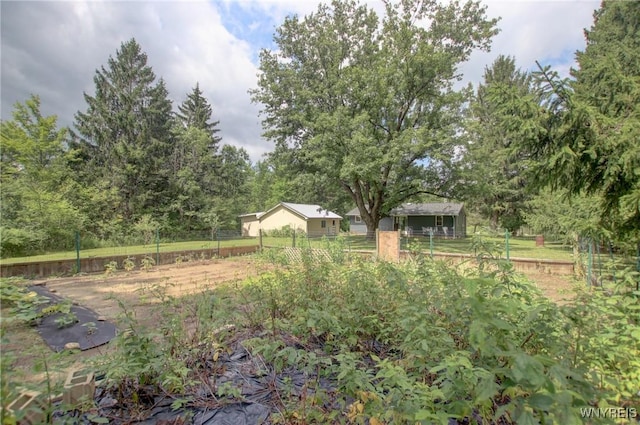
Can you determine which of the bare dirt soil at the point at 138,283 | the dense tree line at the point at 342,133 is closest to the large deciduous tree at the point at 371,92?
the dense tree line at the point at 342,133

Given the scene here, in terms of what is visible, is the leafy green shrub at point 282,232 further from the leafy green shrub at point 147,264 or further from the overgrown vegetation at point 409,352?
the overgrown vegetation at point 409,352

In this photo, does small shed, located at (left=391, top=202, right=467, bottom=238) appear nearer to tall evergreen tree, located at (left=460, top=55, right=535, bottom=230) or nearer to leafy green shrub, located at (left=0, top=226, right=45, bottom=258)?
tall evergreen tree, located at (left=460, top=55, right=535, bottom=230)

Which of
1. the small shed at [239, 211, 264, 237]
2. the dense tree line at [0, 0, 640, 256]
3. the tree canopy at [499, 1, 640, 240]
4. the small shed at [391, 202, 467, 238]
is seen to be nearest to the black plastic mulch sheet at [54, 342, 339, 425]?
the tree canopy at [499, 1, 640, 240]

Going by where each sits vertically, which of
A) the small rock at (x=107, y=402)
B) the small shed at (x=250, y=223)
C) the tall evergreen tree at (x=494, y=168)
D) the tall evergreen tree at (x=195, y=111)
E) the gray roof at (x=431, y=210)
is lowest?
the small rock at (x=107, y=402)

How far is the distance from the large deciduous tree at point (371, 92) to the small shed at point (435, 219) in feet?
28.5

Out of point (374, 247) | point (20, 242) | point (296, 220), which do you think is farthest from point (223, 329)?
point (296, 220)

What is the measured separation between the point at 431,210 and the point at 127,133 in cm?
2407

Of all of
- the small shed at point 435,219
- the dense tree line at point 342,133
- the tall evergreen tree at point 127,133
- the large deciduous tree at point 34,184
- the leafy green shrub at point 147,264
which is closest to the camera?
the leafy green shrub at point 147,264

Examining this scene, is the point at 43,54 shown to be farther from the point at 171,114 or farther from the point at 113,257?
the point at 171,114

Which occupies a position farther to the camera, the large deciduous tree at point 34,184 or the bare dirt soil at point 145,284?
the large deciduous tree at point 34,184

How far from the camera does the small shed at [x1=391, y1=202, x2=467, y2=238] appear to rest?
22797 mm

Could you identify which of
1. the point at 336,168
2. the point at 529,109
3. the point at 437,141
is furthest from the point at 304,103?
the point at 529,109

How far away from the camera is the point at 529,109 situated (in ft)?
12.9

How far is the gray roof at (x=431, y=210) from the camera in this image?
23.0m
